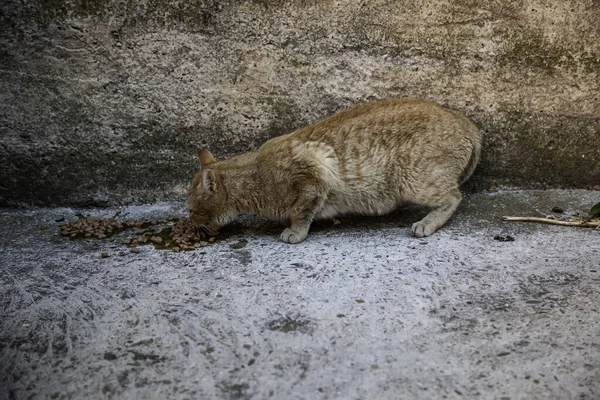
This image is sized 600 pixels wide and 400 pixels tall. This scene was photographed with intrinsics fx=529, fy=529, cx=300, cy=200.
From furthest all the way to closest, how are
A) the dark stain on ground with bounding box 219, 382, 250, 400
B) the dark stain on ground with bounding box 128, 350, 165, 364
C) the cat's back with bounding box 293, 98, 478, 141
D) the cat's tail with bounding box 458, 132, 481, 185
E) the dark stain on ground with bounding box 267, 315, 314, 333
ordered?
the cat's tail with bounding box 458, 132, 481, 185 → the cat's back with bounding box 293, 98, 478, 141 → the dark stain on ground with bounding box 267, 315, 314, 333 → the dark stain on ground with bounding box 128, 350, 165, 364 → the dark stain on ground with bounding box 219, 382, 250, 400

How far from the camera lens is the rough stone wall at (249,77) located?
361cm

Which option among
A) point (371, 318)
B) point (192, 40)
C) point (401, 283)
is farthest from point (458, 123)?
point (192, 40)

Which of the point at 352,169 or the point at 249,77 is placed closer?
the point at 352,169

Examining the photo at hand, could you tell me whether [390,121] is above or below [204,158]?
above

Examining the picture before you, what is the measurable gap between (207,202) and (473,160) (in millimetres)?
1837

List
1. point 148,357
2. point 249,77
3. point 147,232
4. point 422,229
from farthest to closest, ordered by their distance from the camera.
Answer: point 249,77 → point 147,232 → point 422,229 → point 148,357

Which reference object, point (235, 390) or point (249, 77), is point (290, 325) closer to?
point (235, 390)

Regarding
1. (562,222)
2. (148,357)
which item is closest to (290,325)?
(148,357)

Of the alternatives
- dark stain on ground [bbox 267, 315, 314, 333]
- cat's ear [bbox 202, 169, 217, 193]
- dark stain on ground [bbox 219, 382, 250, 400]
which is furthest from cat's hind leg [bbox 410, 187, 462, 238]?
dark stain on ground [bbox 219, 382, 250, 400]

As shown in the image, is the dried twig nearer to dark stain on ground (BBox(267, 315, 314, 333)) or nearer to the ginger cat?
the ginger cat

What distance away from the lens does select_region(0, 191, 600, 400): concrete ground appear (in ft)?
6.83

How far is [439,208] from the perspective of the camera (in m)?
3.52

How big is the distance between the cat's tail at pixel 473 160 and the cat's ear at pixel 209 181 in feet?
5.61

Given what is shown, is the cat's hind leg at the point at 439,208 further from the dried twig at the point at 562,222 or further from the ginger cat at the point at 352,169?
the dried twig at the point at 562,222
